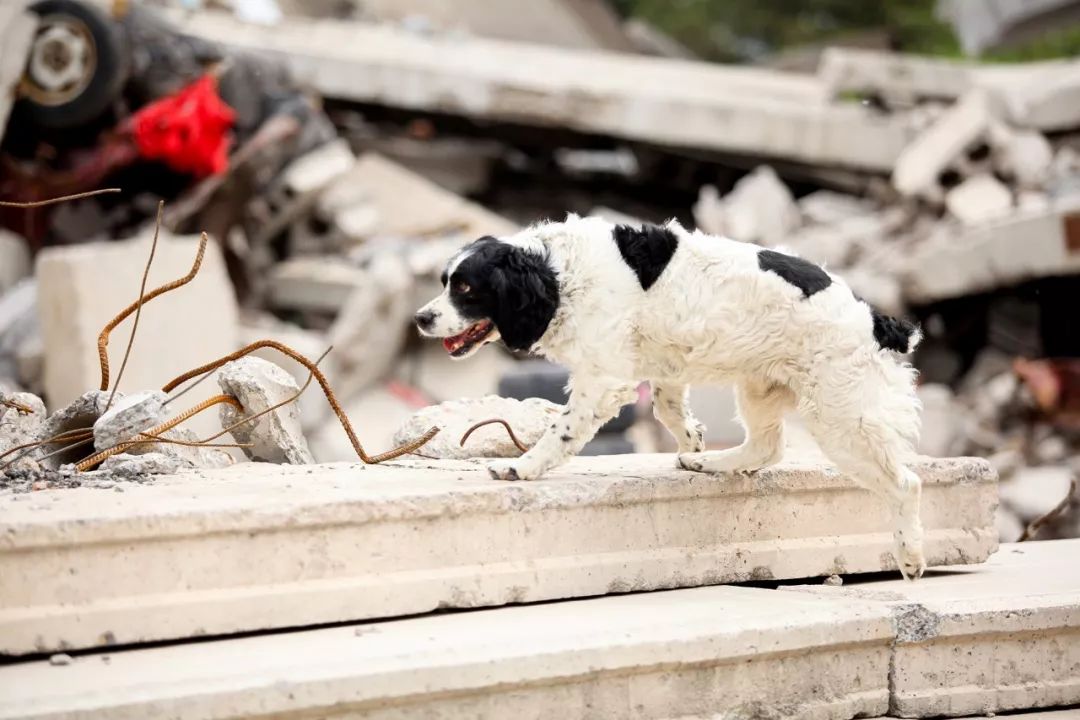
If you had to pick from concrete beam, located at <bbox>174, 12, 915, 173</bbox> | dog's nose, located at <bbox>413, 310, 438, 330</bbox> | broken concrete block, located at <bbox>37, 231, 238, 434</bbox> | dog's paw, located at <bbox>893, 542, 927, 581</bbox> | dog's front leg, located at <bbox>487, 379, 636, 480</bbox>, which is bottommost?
dog's paw, located at <bbox>893, 542, 927, 581</bbox>

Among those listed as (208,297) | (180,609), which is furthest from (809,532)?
(208,297)

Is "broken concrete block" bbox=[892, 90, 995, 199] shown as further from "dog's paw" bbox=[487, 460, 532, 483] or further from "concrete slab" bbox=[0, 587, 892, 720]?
"dog's paw" bbox=[487, 460, 532, 483]

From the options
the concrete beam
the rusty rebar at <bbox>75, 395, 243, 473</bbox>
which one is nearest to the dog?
the rusty rebar at <bbox>75, 395, 243, 473</bbox>

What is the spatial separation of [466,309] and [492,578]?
826 millimetres

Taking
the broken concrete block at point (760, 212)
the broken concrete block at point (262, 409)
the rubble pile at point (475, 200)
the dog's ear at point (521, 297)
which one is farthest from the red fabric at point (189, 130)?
the dog's ear at point (521, 297)

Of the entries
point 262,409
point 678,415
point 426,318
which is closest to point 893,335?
point 678,415

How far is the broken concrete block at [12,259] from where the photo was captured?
33.4ft

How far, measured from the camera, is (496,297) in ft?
13.5

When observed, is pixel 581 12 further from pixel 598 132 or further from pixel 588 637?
pixel 588 637

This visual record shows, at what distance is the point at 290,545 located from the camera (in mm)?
3629

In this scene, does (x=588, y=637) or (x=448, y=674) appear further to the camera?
(x=588, y=637)

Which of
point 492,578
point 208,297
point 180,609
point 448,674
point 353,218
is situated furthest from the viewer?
point 353,218

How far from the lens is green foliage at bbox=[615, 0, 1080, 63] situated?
76.4 ft

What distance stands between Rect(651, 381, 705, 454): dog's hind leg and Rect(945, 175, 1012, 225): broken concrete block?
7418 mm
